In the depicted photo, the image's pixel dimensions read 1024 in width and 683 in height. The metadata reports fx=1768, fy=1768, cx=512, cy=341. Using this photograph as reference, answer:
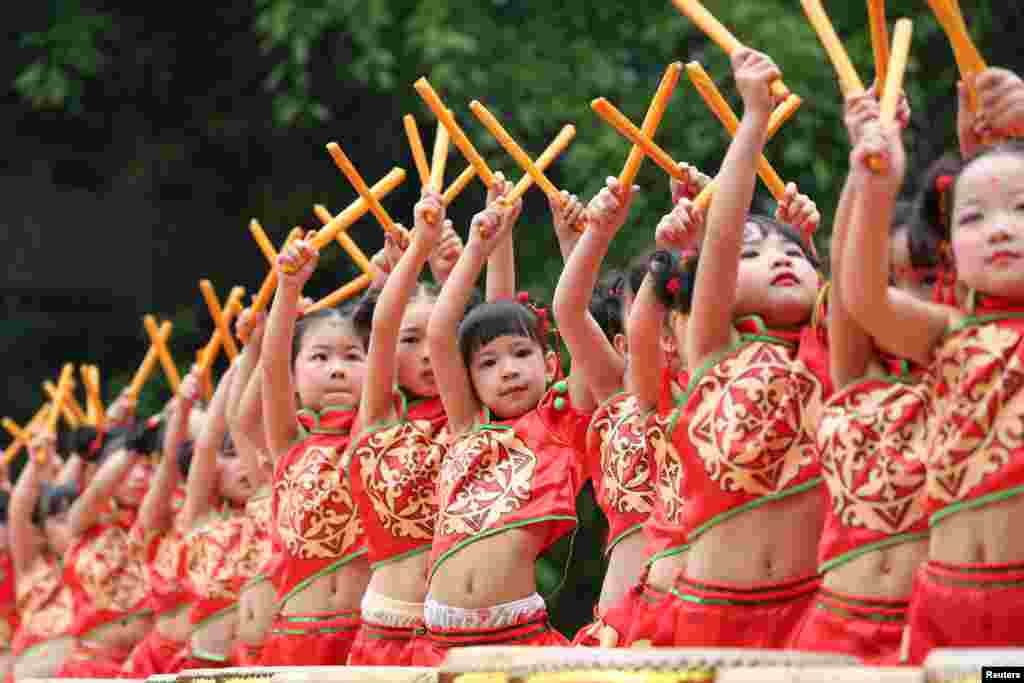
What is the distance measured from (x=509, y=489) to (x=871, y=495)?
4.48 ft

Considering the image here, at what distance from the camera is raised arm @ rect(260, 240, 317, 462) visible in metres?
4.82

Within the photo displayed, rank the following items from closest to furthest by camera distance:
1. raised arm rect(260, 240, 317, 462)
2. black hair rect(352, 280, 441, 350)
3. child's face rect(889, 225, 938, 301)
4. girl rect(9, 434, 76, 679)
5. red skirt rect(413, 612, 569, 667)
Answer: child's face rect(889, 225, 938, 301) < red skirt rect(413, 612, 569, 667) < raised arm rect(260, 240, 317, 462) < black hair rect(352, 280, 441, 350) < girl rect(9, 434, 76, 679)

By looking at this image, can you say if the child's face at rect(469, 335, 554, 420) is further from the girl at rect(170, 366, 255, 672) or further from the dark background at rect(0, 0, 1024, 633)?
the dark background at rect(0, 0, 1024, 633)

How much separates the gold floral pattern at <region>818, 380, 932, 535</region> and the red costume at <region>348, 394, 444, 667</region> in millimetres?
1728

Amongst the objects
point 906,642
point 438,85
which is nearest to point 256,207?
point 438,85

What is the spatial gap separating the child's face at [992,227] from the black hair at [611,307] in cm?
176

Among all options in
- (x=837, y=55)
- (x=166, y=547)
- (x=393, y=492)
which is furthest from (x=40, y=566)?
(x=837, y=55)

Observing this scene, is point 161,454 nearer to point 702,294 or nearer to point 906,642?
point 702,294

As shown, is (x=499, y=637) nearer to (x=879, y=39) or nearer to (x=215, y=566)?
(x=879, y=39)

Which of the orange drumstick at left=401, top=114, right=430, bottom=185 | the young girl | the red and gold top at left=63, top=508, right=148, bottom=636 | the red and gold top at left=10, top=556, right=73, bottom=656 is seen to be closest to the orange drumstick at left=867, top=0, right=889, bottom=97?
the orange drumstick at left=401, top=114, right=430, bottom=185

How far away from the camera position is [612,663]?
113 inches

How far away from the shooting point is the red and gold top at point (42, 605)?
7715 mm

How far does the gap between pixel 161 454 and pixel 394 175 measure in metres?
2.56

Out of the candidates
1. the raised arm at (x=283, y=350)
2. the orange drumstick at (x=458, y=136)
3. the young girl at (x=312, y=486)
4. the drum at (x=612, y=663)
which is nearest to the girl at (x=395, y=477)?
the orange drumstick at (x=458, y=136)
